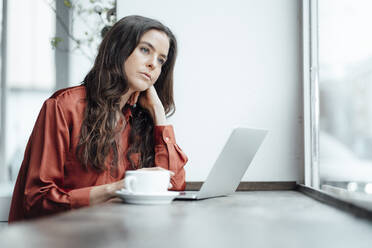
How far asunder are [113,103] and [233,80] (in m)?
0.60

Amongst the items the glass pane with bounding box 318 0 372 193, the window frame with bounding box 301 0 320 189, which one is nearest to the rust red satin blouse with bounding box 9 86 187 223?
the window frame with bounding box 301 0 320 189

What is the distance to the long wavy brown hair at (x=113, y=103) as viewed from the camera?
5.25 ft

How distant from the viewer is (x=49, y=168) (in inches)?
59.7

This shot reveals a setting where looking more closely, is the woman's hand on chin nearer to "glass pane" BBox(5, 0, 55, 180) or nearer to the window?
the window

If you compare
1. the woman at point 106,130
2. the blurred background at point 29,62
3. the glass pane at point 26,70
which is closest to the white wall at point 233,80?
the woman at point 106,130

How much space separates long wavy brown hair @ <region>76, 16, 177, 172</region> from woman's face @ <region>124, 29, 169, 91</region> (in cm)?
2

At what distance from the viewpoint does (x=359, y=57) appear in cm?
185

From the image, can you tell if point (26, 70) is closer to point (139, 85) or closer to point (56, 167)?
point (139, 85)

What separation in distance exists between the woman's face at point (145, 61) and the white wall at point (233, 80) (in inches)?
11.1

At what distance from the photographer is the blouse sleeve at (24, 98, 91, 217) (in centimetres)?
143

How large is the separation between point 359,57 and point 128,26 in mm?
922

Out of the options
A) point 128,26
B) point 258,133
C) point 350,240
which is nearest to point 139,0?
point 128,26

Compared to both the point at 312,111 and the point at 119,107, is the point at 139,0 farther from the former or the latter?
the point at 312,111

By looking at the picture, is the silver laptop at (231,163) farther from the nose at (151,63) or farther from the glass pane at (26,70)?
the glass pane at (26,70)
